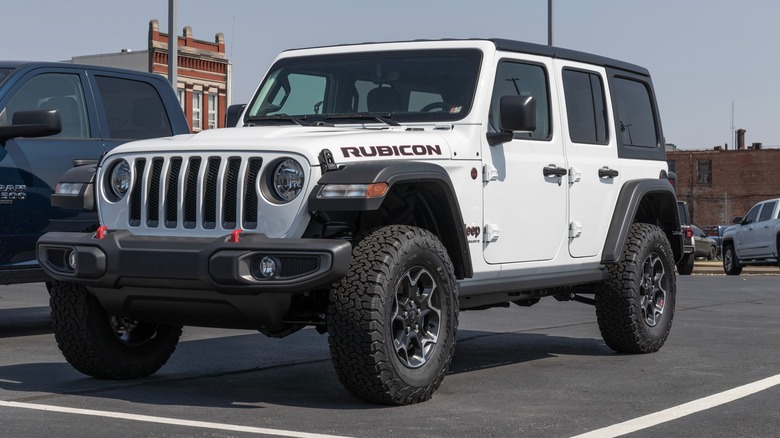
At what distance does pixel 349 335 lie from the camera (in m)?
6.30

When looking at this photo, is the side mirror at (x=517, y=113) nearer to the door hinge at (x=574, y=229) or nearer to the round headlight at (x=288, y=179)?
the door hinge at (x=574, y=229)

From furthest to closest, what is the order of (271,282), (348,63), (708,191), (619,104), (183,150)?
(708,191)
(619,104)
(348,63)
(183,150)
(271,282)

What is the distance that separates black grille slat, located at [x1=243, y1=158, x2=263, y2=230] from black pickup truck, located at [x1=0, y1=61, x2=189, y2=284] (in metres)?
2.99

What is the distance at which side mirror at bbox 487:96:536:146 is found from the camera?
740 cm

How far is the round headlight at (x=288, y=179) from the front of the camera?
636cm

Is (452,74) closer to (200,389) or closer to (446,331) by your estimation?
(446,331)

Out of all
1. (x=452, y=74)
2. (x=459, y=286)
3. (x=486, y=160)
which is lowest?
(x=459, y=286)

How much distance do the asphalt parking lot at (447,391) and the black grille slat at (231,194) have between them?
0.96 meters

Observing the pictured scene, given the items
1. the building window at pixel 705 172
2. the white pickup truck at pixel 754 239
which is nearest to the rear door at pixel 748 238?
the white pickup truck at pixel 754 239

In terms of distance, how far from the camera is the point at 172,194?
667cm

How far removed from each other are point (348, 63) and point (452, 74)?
2.43ft

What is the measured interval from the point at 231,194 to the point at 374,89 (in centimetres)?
178

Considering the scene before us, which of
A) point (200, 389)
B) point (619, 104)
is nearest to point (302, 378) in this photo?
point (200, 389)

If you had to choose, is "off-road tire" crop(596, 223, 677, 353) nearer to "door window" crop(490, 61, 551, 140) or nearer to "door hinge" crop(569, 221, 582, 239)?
"door hinge" crop(569, 221, 582, 239)
